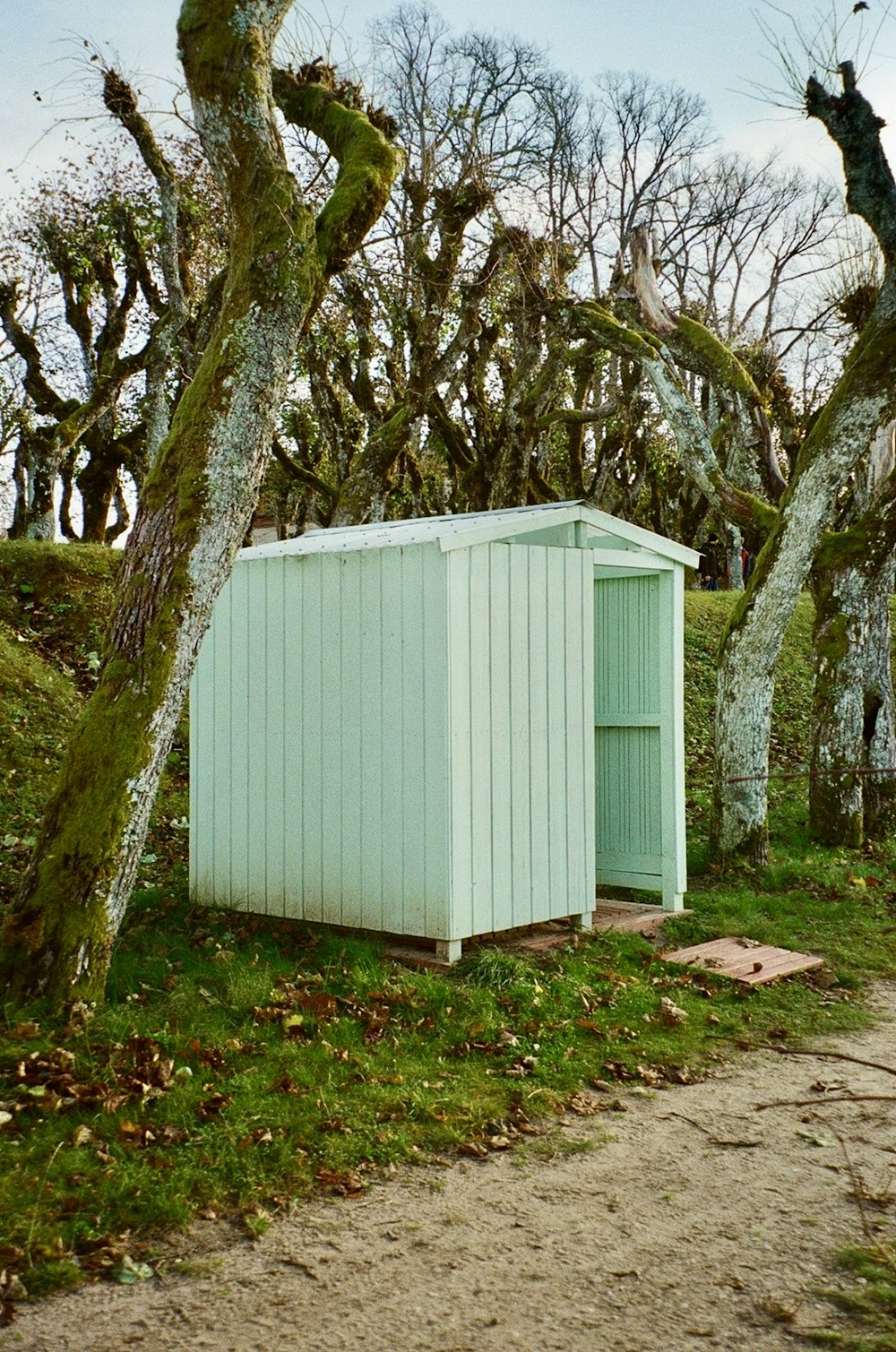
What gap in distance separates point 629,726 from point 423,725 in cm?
263

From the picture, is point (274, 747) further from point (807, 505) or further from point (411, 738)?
point (807, 505)

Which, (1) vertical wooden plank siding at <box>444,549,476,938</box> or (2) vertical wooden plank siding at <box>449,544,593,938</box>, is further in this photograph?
(2) vertical wooden plank siding at <box>449,544,593,938</box>

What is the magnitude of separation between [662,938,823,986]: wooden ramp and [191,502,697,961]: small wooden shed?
0.85 metres

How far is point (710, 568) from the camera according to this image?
33.0m

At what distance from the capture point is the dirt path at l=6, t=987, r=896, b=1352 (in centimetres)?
339

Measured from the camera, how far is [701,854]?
34.7 ft

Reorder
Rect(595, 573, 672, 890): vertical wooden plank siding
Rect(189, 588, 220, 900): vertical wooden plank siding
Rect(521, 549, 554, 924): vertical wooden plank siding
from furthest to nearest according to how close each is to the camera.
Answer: Rect(595, 573, 672, 890): vertical wooden plank siding
Rect(189, 588, 220, 900): vertical wooden plank siding
Rect(521, 549, 554, 924): vertical wooden plank siding

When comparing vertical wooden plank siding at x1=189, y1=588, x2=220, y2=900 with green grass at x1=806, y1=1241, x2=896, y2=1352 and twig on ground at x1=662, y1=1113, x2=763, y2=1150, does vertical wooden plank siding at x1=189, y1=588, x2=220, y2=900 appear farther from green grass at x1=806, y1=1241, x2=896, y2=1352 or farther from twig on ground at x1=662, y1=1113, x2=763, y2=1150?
green grass at x1=806, y1=1241, x2=896, y2=1352

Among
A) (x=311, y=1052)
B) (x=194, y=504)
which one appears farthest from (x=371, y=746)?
(x=311, y=1052)

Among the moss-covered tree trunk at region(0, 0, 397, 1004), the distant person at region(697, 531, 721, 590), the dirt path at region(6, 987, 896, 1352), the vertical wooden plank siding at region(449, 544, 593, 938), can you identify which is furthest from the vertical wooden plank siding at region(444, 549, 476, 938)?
the distant person at region(697, 531, 721, 590)

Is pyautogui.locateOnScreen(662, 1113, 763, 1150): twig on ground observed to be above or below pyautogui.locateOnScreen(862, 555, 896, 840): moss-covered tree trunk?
below

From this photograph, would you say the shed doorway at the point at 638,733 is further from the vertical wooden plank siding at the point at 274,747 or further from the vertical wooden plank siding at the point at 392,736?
the vertical wooden plank siding at the point at 274,747

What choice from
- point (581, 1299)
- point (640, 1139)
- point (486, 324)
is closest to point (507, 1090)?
point (640, 1139)

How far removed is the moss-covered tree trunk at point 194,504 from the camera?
19.0 feet
